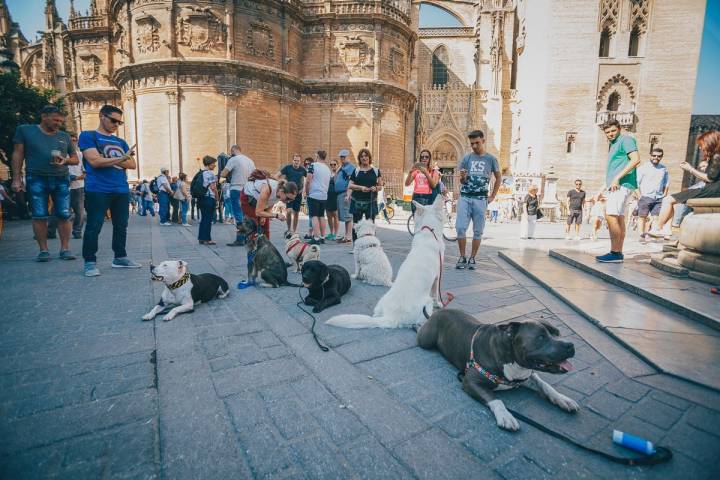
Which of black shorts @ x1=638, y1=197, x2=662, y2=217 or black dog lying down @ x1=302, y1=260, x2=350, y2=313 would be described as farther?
black shorts @ x1=638, y1=197, x2=662, y2=217

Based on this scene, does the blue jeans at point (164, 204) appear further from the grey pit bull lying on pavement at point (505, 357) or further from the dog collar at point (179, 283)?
the grey pit bull lying on pavement at point (505, 357)

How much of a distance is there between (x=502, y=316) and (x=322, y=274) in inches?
81.8

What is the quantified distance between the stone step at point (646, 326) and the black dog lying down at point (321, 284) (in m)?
2.83

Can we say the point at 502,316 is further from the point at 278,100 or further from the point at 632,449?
the point at 278,100

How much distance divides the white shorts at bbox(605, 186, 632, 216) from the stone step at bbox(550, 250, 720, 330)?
2.89ft

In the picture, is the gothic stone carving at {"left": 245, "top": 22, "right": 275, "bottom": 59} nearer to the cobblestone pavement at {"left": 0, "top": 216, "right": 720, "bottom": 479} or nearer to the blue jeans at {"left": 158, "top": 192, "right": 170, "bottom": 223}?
the blue jeans at {"left": 158, "top": 192, "right": 170, "bottom": 223}

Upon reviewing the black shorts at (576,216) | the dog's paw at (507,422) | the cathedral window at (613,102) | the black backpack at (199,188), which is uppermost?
the cathedral window at (613,102)

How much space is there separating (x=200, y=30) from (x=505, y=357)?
87.6 ft

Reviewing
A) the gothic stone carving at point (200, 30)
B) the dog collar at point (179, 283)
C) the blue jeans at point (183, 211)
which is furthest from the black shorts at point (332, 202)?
the gothic stone carving at point (200, 30)

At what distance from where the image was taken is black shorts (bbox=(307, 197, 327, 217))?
8.41m

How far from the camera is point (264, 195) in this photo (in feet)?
17.2

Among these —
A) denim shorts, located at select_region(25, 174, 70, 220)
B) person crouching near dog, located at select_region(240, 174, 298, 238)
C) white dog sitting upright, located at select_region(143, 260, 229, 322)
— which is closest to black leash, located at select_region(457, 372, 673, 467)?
white dog sitting upright, located at select_region(143, 260, 229, 322)

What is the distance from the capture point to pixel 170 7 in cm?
2159

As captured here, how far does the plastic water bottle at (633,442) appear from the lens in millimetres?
1768
